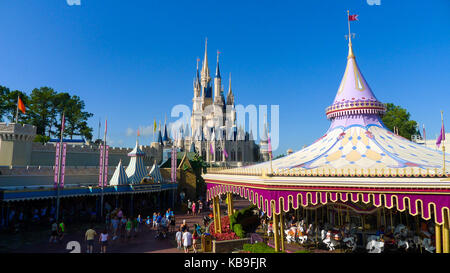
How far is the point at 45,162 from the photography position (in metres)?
28.2

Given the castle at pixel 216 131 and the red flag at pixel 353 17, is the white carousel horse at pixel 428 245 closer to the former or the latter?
the red flag at pixel 353 17

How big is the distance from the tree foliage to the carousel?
3767cm

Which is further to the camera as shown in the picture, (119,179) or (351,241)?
(119,179)

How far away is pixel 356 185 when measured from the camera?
312 inches

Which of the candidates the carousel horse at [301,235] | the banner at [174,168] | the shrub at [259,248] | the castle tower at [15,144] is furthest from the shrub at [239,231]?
the castle tower at [15,144]

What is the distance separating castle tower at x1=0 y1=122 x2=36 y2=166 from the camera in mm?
24828

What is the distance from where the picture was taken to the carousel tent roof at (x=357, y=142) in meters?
9.38

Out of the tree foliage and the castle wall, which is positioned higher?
the tree foliage

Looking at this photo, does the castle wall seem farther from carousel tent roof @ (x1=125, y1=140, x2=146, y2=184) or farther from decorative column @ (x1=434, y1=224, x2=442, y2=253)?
decorative column @ (x1=434, y1=224, x2=442, y2=253)

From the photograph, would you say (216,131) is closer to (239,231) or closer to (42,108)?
(42,108)

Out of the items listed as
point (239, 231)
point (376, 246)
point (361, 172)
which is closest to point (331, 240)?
point (376, 246)

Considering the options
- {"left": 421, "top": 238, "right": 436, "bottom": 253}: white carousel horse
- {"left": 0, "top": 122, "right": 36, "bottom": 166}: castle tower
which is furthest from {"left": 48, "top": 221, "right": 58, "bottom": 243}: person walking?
{"left": 421, "top": 238, "right": 436, "bottom": 253}: white carousel horse

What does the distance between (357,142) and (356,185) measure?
11.8 ft
